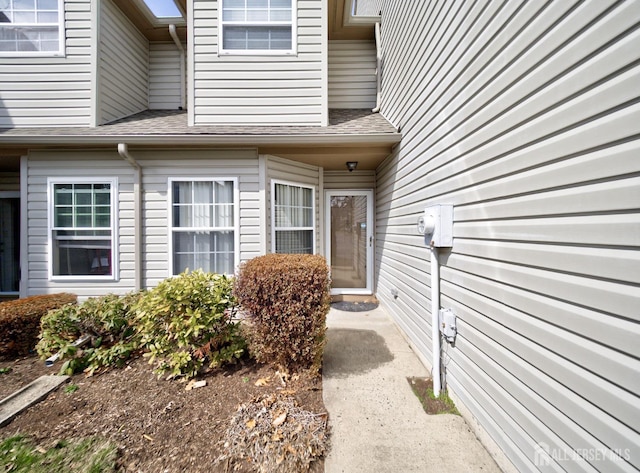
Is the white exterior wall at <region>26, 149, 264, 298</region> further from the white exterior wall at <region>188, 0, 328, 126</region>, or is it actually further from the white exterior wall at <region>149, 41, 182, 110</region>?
the white exterior wall at <region>149, 41, 182, 110</region>

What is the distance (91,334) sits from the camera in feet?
9.30

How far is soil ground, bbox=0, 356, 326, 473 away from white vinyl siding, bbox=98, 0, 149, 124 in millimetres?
4160

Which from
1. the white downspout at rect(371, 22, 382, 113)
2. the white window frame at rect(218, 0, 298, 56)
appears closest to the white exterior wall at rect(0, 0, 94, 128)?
the white window frame at rect(218, 0, 298, 56)

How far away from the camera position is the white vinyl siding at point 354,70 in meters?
5.32

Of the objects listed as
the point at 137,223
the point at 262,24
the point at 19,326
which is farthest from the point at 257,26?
the point at 19,326

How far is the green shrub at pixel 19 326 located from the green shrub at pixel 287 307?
2.79 m

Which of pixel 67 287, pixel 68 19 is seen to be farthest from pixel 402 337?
pixel 68 19

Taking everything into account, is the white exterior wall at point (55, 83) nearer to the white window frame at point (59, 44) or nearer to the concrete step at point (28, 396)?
the white window frame at point (59, 44)

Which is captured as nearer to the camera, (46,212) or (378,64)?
(46,212)

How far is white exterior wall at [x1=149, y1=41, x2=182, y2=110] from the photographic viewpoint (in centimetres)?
548

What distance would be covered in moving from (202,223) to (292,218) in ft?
4.77

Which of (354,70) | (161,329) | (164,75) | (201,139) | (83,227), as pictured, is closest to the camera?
(161,329)

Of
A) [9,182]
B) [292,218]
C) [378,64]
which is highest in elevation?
[378,64]

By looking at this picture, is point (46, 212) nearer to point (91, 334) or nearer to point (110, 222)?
point (110, 222)
